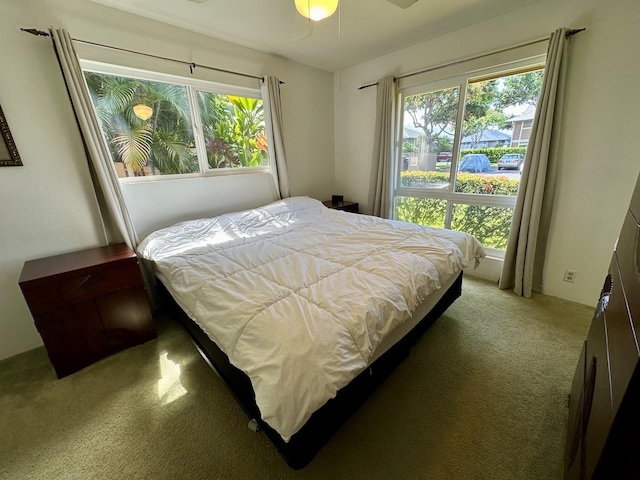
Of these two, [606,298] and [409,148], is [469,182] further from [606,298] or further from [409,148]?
[606,298]

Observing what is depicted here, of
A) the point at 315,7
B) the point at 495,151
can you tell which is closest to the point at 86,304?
the point at 315,7

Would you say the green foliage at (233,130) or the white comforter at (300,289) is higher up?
the green foliage at (233,130)

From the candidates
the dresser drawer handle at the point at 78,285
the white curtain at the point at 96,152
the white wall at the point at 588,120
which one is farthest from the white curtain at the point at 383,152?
the dresser drawer handle at the point at 78,285

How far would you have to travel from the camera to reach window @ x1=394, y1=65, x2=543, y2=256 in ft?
8.01

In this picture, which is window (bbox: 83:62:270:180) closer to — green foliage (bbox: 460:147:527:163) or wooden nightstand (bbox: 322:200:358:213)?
wooden nightstand (bbox: 322:200:358:213)

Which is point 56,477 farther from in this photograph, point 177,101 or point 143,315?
point 177,101

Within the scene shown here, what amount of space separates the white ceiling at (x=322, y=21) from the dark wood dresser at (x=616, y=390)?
1.95m

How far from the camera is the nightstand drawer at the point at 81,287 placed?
1525 millimetres

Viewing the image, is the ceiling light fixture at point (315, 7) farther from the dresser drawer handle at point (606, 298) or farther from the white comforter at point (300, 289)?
the dresser drawer handle at point (606, 298)

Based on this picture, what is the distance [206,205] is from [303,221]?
107 cm

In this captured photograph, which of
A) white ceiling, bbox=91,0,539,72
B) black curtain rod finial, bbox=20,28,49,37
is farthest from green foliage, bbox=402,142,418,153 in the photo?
black curtain rod finial, bbox=20,28,49,37

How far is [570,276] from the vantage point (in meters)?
2.29

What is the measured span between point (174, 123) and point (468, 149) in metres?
3.02

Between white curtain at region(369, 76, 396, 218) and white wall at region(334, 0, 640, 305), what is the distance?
62 centimetres
